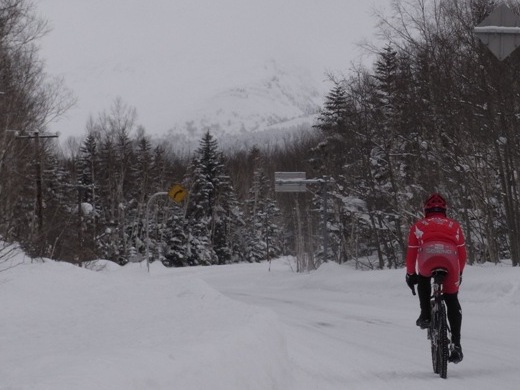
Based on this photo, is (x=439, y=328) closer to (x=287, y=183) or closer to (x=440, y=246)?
(x=440, y=246)

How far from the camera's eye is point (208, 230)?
65.4 metres

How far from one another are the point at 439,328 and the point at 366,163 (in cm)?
2569

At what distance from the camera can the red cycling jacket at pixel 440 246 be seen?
7.05 m

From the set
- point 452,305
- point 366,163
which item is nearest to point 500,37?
point 452,305

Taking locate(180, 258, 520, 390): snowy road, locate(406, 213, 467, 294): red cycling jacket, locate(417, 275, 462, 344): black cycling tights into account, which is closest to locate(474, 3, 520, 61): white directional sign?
locate(406, 213, 467, 294): red cycling jacket

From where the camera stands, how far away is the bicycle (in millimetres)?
6957

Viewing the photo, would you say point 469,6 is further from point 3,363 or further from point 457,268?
point 3,363

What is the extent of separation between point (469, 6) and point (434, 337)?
59.5 feet

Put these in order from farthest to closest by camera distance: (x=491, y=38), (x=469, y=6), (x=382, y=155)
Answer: (x=382, y=155) → (x=469, y=6) → (x=491, y=38)

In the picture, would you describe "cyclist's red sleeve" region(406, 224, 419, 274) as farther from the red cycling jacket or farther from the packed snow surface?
the packed snow surface

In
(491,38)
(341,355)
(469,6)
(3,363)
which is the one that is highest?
(469,6)

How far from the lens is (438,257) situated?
23.1ft

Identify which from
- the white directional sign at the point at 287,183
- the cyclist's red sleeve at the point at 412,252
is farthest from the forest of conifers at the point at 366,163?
the cyclist's red sleeve at the point at 412,252

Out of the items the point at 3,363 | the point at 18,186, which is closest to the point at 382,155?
the point at 18,186
